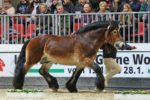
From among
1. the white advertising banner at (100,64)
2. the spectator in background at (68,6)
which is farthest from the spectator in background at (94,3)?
the white advertising banner at (100,64)

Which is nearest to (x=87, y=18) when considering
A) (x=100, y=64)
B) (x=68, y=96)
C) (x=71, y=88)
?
(x=100, y=64)

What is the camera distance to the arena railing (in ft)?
60.1

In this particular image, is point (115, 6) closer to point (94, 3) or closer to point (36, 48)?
point (94, 3)

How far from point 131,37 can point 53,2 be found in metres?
3.41

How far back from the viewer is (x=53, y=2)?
20594mm

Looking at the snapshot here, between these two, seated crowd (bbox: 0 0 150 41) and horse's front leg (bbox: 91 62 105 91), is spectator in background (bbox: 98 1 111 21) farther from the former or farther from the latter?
horse's front leg (bbox: 91 62 105 91)

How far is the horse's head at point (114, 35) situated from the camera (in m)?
17.0

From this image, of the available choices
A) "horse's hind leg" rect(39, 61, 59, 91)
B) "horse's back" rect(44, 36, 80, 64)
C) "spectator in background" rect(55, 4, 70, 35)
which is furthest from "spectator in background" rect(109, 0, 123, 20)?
"horse's hind leg" rect(39, 61, 59, 91)

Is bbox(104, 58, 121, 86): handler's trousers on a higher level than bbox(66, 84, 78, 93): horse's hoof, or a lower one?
higher

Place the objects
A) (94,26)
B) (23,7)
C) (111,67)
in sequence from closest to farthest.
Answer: (94,26)
(111,67)
(23,7)

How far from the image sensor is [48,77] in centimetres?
1789

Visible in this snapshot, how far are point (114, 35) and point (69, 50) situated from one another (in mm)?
1352

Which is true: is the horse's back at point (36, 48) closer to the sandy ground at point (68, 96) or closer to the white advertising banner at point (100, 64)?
the sandy ground at point (68, 96)

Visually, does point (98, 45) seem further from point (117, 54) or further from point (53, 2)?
point (53, 2)
